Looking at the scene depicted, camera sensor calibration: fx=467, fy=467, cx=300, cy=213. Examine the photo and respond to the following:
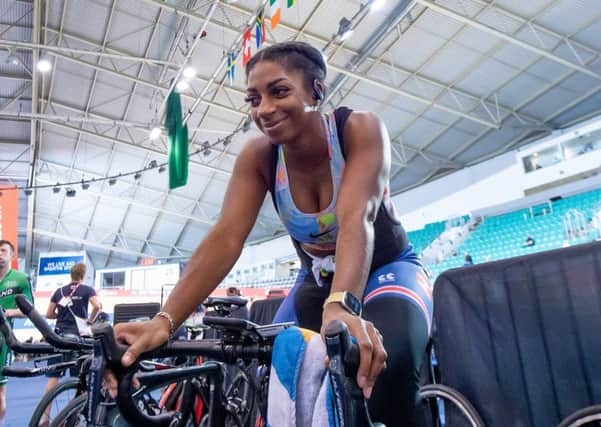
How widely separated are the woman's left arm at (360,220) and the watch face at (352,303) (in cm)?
2

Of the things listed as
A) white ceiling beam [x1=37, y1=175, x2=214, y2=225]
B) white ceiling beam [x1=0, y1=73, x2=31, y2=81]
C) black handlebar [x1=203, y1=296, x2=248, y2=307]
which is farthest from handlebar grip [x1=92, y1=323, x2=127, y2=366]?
white ceiling beam [x1=37, y1=175, x2=214, y2=225]

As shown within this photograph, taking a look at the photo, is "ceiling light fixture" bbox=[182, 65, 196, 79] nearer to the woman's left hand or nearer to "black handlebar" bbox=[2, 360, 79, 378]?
"black handlebar" bbox=[2, 360, 79, 378]

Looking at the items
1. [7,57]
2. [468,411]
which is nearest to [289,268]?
[7,57]

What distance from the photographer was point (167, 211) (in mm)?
18078

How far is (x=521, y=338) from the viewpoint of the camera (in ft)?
5.82

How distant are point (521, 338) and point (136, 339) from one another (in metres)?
1.52

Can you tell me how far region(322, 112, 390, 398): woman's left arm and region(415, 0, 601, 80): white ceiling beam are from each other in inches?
323

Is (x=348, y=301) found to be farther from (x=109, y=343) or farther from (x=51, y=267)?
(x=51, y=267)

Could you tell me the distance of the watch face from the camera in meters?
0.68

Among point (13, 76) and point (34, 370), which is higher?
point (13, 76)

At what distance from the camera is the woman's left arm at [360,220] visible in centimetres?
55

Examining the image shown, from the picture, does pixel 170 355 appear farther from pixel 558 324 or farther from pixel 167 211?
pixel 167 211

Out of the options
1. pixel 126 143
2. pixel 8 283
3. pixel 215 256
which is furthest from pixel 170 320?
pixel 126 143

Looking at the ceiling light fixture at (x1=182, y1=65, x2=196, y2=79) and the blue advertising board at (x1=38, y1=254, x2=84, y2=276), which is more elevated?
the ceiling light fixture at (x1=182, y1=65, x2=196, y2=79)
